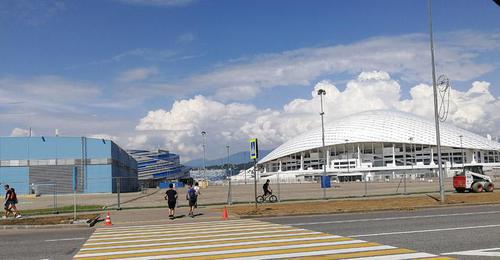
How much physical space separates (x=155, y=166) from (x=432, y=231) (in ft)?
518

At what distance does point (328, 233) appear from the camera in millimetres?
13945

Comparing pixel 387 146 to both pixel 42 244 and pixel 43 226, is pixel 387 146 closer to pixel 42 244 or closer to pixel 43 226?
pixel 43 226

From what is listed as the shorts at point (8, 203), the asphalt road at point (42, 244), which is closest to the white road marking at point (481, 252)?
the asphalt road at point (42, 244)

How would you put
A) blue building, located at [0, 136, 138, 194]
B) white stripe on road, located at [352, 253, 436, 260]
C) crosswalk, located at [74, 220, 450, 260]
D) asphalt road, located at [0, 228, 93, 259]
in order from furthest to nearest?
1. blue building, located at [0, 136, 138, 194]
2. asphalt road, located at [0, 228, 93, 259]
3. crosswalk, located at [74, 220, 450, 260]
4. white stripe on road, located at [352, 253, 436, 260]

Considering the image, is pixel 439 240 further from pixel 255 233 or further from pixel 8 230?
pixel 8 230

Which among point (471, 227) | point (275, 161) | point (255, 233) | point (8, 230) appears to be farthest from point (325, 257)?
point (275, 161)

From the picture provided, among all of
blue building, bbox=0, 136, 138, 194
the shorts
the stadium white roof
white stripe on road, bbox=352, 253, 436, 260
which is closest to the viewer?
white stripe on road, bbox=352, 253, 436, 260

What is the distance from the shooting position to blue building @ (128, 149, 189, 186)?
16025 cm

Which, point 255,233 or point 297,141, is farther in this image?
point 297,141

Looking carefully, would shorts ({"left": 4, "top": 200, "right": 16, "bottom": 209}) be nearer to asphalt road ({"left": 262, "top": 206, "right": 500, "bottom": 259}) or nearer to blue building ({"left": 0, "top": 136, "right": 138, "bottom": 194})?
asphalt road ({"left": 262, "top": 206, "right": 500, "bottom": 259})

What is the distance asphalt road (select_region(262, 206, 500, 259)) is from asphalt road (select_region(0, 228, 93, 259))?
23.4 feet

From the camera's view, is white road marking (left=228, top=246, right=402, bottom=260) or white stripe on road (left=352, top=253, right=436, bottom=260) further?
white road marking (left=228, top=246, right=402, bottom=260)

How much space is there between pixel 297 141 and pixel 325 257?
143m

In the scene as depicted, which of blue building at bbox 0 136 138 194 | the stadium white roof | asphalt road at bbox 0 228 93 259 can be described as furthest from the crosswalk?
the stadium white roof
